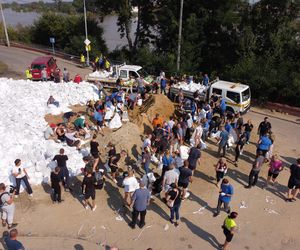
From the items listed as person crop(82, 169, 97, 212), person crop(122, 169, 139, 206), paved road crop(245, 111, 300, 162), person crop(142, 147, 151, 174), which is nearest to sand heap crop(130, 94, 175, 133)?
person crop(142, 147, 151, 174)

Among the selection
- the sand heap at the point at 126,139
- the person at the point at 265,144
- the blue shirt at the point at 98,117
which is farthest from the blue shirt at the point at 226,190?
the blue shirt at the point at 98,117

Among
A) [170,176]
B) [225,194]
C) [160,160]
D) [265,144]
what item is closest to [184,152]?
[160,160]

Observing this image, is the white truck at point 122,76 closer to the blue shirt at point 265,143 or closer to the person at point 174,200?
the blue shirt at point 265,143

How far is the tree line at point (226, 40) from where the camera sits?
22531mm

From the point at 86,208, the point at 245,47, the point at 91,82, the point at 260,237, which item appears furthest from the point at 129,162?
the point at 245,47

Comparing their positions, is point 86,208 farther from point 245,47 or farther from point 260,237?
point 245,47

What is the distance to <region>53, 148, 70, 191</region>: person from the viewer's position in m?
11.0

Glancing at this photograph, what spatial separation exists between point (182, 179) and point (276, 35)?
1817 centimetres

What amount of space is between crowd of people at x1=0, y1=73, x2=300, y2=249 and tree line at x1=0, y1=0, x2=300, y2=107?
6.75 metres

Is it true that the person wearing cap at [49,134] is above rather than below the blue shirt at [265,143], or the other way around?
below

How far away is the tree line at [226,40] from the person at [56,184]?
Result: 15408 mm

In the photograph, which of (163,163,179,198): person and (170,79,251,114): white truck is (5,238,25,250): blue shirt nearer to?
(163,163,179,198): person

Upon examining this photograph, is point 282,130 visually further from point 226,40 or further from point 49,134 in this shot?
point 226,40

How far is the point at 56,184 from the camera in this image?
10609 mm
